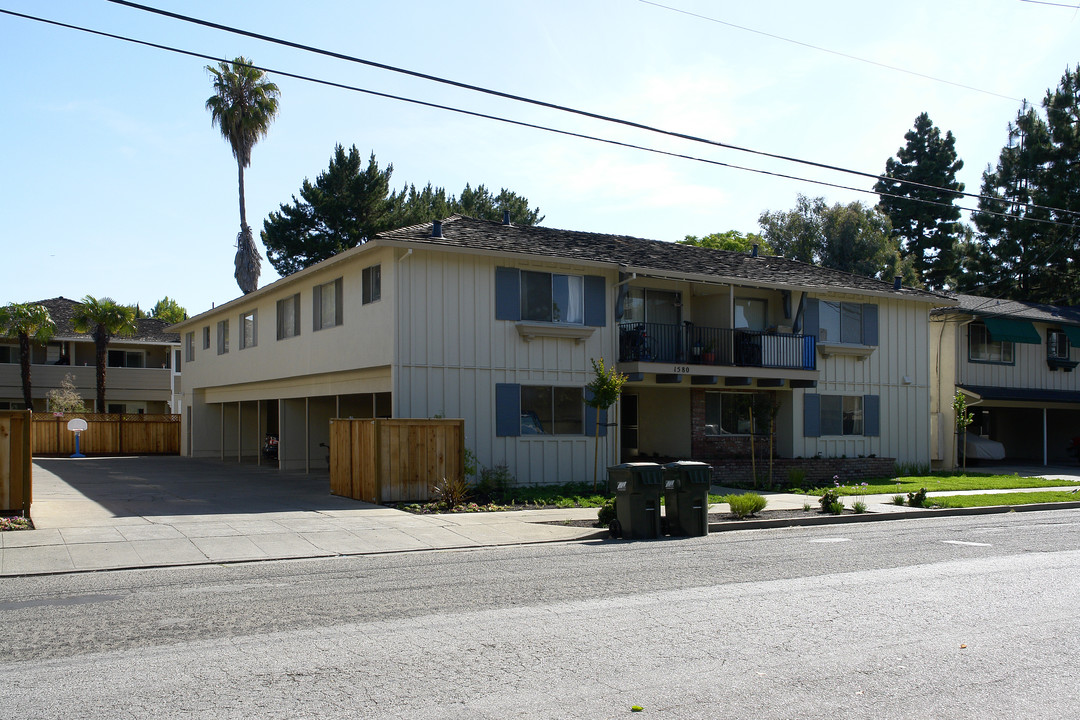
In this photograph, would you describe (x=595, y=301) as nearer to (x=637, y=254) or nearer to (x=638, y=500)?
(x=637, y=254)

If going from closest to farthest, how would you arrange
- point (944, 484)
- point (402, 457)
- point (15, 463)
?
point (15, 463), point (402, 457), point (944, 484)

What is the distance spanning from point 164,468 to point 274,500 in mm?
12168

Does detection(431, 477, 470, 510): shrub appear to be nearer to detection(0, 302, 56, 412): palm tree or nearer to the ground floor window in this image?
the ground floor window

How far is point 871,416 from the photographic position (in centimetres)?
2722

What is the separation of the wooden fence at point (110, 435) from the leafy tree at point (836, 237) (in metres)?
32.1

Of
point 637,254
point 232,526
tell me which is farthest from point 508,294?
point 232,526

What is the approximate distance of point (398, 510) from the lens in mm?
17156

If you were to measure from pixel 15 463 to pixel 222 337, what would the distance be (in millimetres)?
19677

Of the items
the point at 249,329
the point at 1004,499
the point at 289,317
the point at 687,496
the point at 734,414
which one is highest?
the point at 289,317

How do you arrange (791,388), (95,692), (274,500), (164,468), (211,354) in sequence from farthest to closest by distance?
(211,354)
(164,468)
(791,388)
(274,500)
(95,692)

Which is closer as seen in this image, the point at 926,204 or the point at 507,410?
the point at 507,410

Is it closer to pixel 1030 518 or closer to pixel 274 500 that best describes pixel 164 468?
pixel 274 500

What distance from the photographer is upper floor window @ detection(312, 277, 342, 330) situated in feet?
77.2

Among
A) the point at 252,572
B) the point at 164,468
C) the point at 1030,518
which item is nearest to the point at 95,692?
the point at 252,572
